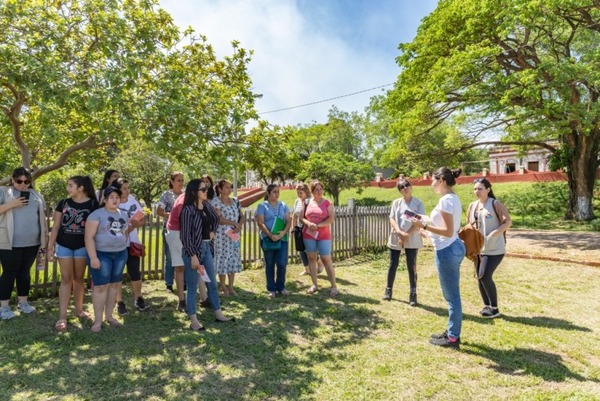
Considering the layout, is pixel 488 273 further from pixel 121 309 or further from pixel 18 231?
pixel 18 231

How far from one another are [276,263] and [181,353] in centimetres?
248

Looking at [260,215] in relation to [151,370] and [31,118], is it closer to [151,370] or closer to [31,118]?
[151,370]

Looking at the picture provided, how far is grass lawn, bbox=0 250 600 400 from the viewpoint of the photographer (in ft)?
11.0

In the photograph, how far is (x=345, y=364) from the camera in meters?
3.89

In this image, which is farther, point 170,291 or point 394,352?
point 170,291

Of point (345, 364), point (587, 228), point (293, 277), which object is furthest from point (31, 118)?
point (587, 228)

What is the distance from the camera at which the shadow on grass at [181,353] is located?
334cm

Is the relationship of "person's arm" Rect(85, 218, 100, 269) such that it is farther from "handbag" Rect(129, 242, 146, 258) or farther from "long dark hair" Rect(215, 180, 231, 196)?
"long dark hair" Rect(215, 180, 231, 196)

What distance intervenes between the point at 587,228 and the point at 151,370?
1734 centimetres

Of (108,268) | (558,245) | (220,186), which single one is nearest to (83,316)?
(108,268)

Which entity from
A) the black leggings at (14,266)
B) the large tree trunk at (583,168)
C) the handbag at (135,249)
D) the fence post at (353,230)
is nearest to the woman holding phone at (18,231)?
the black leggings at (14,266)

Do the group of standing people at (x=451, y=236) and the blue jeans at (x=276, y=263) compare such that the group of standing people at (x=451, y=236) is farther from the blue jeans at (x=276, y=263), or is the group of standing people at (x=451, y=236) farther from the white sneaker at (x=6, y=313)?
the white sneaker at (x=6, y=313)

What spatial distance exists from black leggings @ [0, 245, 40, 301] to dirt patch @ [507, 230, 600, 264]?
10.1 meters

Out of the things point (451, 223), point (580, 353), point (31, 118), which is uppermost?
point (31, 118)
